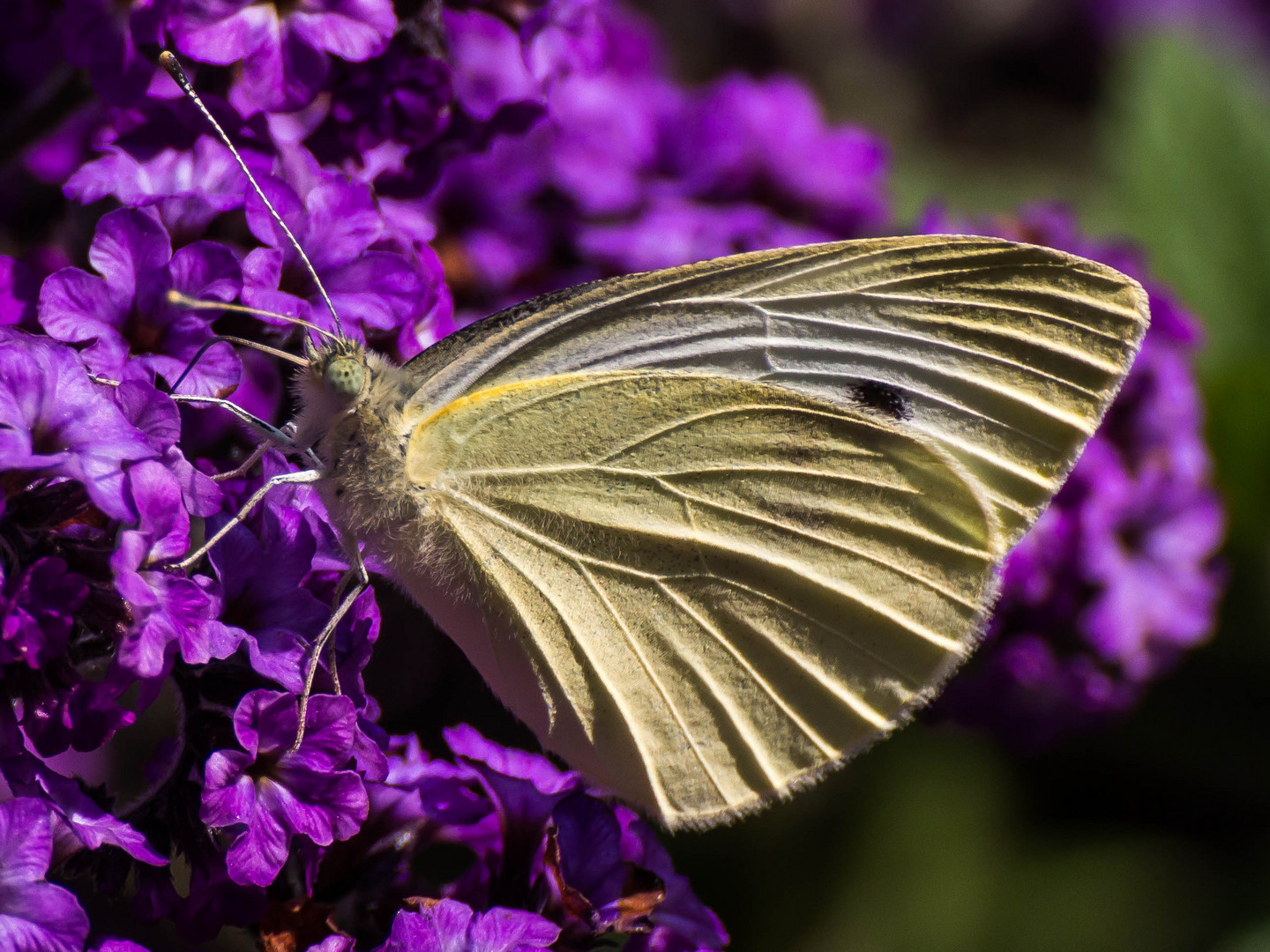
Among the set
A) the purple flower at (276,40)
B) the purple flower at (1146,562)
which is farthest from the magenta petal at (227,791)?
the purple flower at (1146,562)

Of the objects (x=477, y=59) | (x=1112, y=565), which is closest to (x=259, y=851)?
(x=477, y=59)

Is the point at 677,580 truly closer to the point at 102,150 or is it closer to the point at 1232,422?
the point at 102,150

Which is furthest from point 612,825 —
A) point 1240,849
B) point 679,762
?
point 1240,849

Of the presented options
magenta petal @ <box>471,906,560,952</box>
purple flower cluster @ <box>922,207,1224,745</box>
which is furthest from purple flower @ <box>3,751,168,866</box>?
purple flower cluster @ <box>922,207,1224,745</box>

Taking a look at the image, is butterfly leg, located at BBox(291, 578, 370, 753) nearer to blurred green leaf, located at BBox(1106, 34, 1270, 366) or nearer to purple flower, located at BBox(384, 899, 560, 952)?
purple flower, located at BBox(384, 899, 560, 952)

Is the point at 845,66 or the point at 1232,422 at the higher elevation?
the point at 845,66

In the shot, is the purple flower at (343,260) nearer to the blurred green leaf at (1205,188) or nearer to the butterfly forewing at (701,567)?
the butterfly forewing at (701,567)
